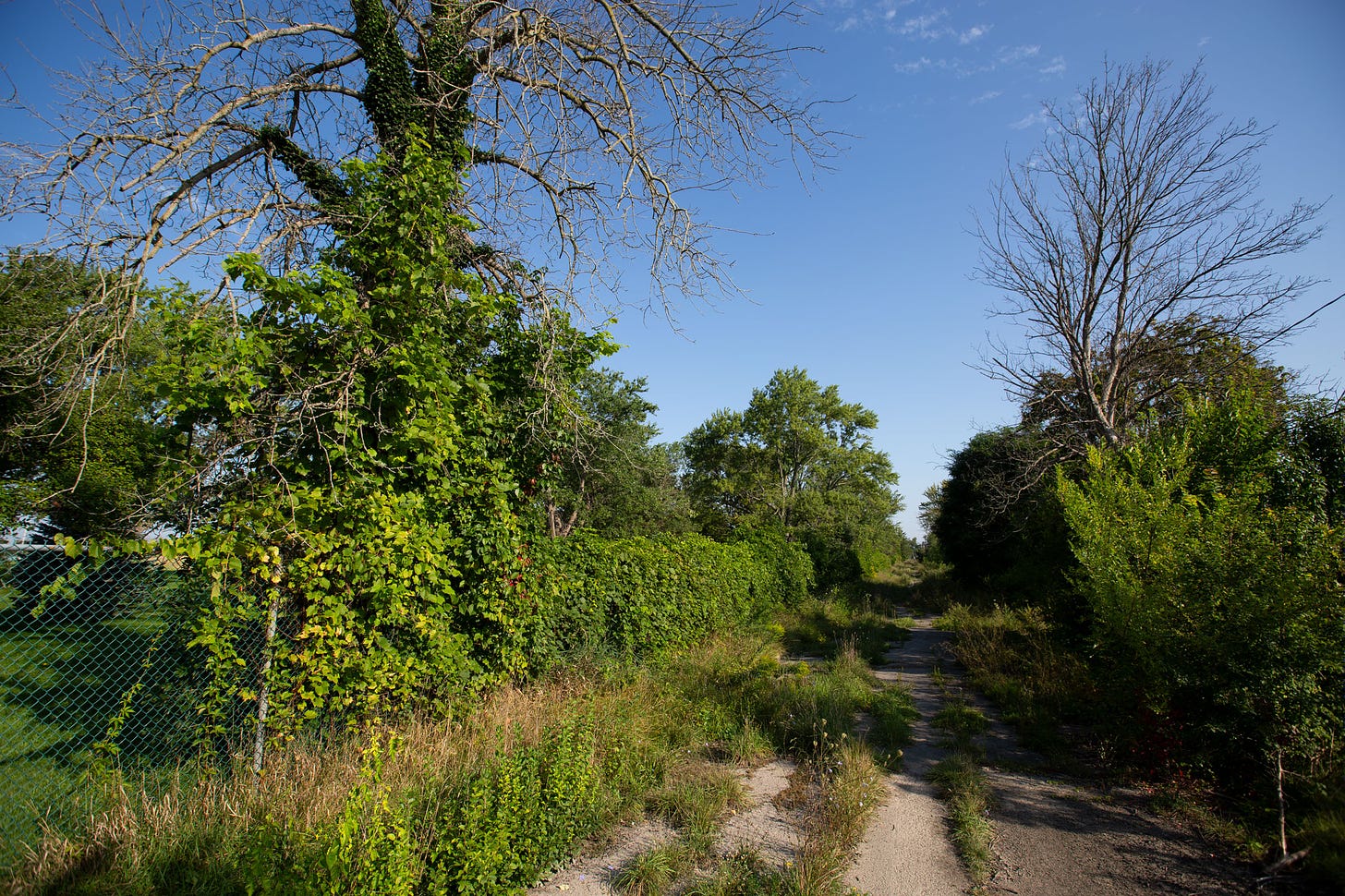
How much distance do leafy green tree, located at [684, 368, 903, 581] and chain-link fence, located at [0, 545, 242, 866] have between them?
27720 mm

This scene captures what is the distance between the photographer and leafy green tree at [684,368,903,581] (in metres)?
32.0

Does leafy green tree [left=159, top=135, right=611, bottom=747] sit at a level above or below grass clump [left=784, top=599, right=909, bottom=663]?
above

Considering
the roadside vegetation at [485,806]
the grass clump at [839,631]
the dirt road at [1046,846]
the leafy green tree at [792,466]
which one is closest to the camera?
the roadside vegetation at [485,806]

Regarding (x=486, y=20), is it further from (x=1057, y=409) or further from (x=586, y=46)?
(x=1057, y=409)

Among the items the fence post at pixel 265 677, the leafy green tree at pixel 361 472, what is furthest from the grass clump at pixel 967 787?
the fence post at pixel 265 677

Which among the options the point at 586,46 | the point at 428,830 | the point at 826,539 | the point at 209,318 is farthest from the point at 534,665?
the point at 826,539

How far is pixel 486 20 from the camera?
8.15m

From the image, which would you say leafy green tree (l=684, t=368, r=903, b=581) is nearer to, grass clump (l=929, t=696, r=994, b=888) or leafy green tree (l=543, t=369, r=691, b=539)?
leafy green tree (l=543, t=369, r=691, b=539)

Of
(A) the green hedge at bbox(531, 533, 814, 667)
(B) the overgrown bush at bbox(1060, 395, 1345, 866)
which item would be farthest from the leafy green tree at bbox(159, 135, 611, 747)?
(B) the overgrown bush at bbox(1060, 395, 1345, 866)

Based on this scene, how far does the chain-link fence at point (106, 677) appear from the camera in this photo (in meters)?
3.42

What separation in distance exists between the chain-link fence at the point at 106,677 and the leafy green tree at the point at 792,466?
27720 mm

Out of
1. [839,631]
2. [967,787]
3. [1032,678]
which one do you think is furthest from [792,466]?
[967,787]

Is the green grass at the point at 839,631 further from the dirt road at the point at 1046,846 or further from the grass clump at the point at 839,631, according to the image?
the dirt road at the point at 1046,846

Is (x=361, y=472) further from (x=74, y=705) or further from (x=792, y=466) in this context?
(x=792, y=466)
